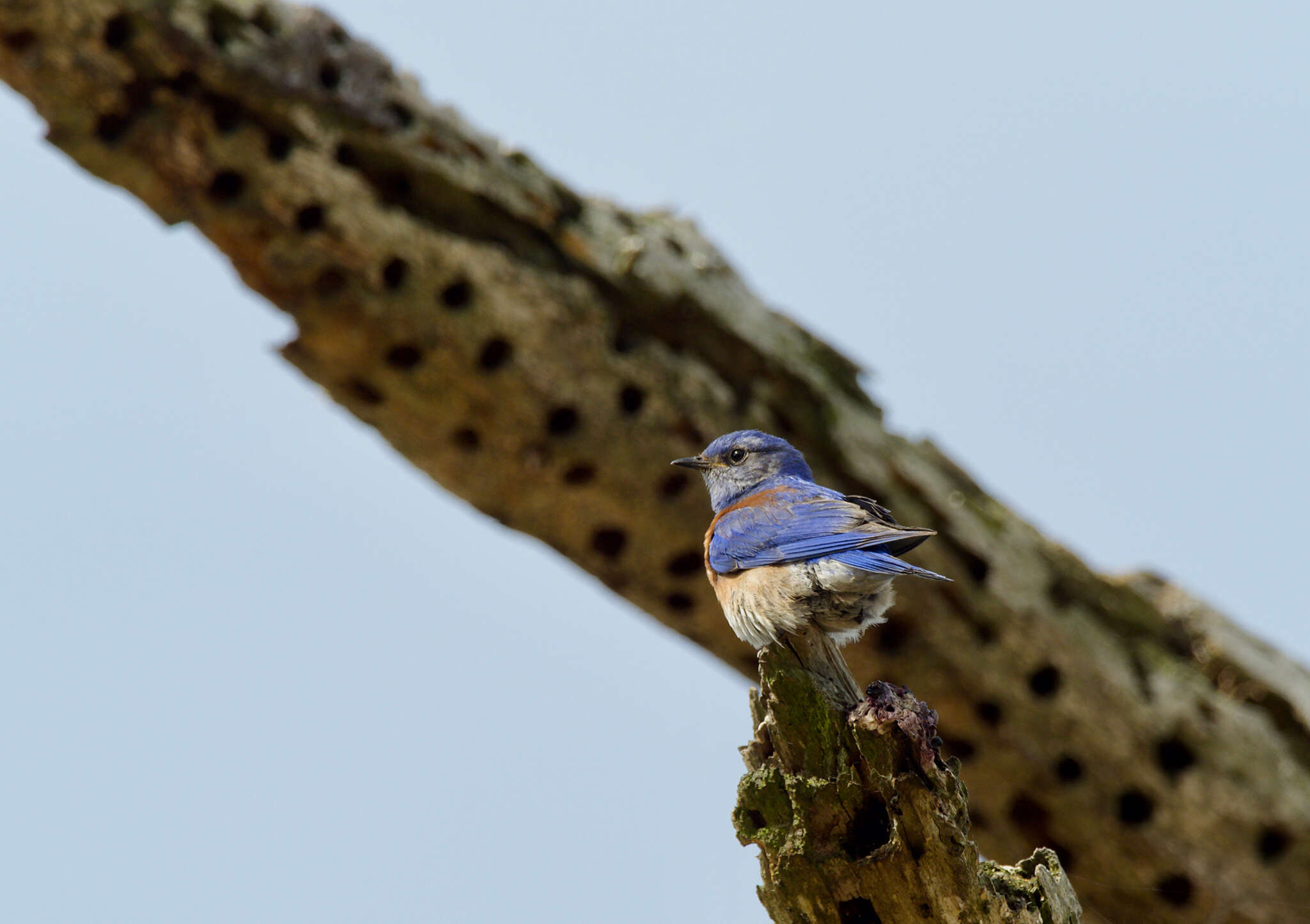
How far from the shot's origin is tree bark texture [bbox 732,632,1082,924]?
12.7 feet

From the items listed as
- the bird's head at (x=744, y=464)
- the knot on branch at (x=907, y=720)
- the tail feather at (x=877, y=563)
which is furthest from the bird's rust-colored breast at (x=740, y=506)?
the knot on branch at (x=907, y=720)

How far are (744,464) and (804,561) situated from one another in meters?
1.49

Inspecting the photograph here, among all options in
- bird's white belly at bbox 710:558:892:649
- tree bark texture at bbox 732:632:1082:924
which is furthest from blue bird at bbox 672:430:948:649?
tree bark texture at bbox 732:632:1082:924

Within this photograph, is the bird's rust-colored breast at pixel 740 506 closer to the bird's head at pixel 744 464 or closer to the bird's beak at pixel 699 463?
the bird's head at pixel 744 464

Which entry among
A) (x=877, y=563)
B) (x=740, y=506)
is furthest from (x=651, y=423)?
(x=877, y=563)

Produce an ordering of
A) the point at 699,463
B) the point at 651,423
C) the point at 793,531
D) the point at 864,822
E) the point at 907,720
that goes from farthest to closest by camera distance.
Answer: the point at 651,423
the point at 699,463
the point at 793,531
the point at 864,822
the point at 907,720

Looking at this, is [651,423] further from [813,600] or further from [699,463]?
[813,600]

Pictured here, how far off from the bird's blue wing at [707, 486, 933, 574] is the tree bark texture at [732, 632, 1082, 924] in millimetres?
774

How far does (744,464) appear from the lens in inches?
253

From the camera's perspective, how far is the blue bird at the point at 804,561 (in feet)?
15.8

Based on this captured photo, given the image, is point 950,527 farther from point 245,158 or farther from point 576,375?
point 245,158

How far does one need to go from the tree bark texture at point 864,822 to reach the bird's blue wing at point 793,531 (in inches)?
30.5

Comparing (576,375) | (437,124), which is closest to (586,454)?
(576,375)

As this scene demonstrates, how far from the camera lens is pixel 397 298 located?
25.2 ft
